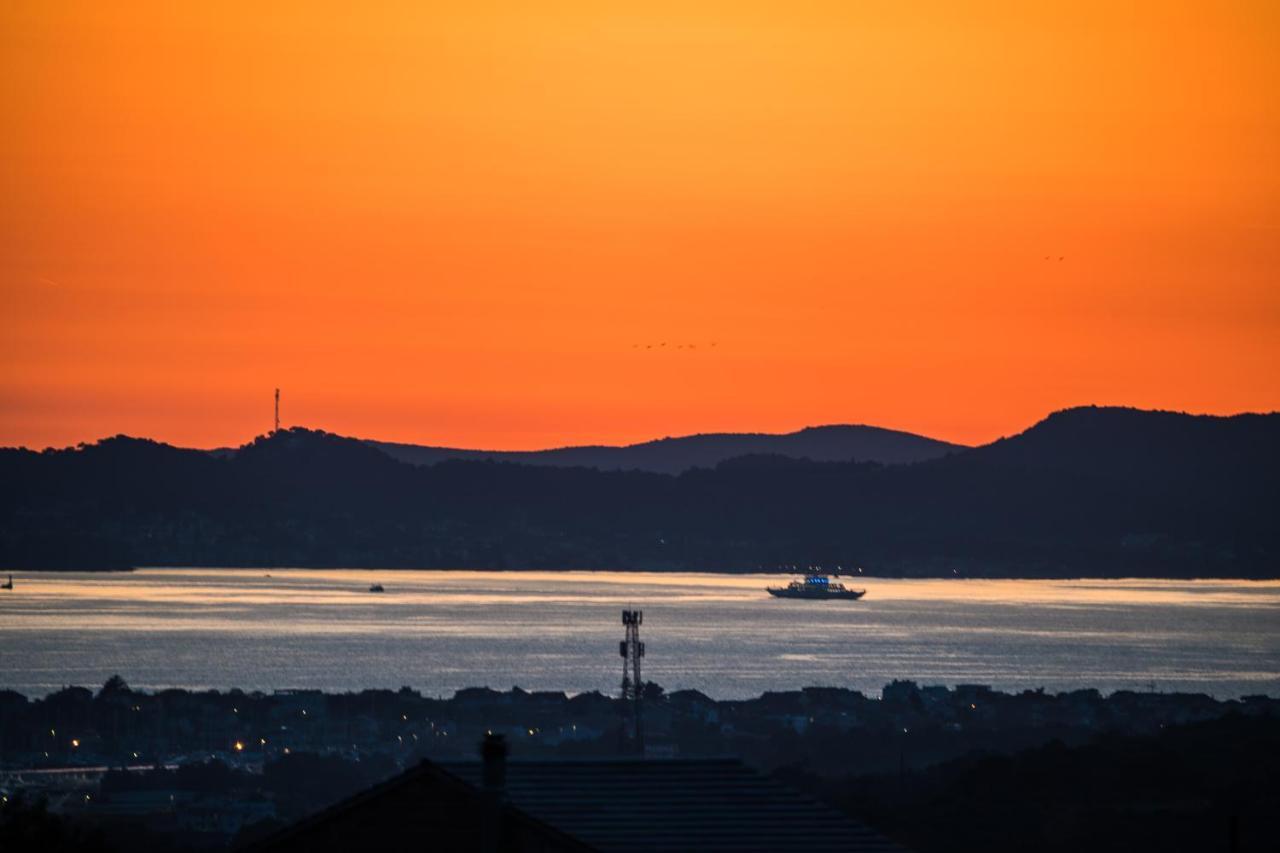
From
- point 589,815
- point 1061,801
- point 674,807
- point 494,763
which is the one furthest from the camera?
point 1061,801

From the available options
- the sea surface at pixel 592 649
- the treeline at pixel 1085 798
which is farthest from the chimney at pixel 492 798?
the sea surface at pixel 592 649

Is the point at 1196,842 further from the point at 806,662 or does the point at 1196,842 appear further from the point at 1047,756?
the point at 806,662

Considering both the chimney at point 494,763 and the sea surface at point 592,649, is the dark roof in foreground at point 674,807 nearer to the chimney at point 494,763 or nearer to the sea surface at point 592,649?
the chimney at point 494,763

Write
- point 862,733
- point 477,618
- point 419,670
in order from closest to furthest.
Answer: point 862,733 → point 419,670 → point 477,618

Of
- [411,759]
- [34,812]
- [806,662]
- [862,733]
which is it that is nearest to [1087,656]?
[806,662]

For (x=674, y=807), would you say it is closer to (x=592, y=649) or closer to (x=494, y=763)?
(x=494, y=763)

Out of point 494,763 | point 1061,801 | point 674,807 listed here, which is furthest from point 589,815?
point 1061,801

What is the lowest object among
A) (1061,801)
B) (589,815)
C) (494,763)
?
(1061,801)

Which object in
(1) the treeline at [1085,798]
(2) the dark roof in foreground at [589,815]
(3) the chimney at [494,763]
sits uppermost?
(3) the chimney at [494,763]

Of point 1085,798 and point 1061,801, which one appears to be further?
point 1085,798
